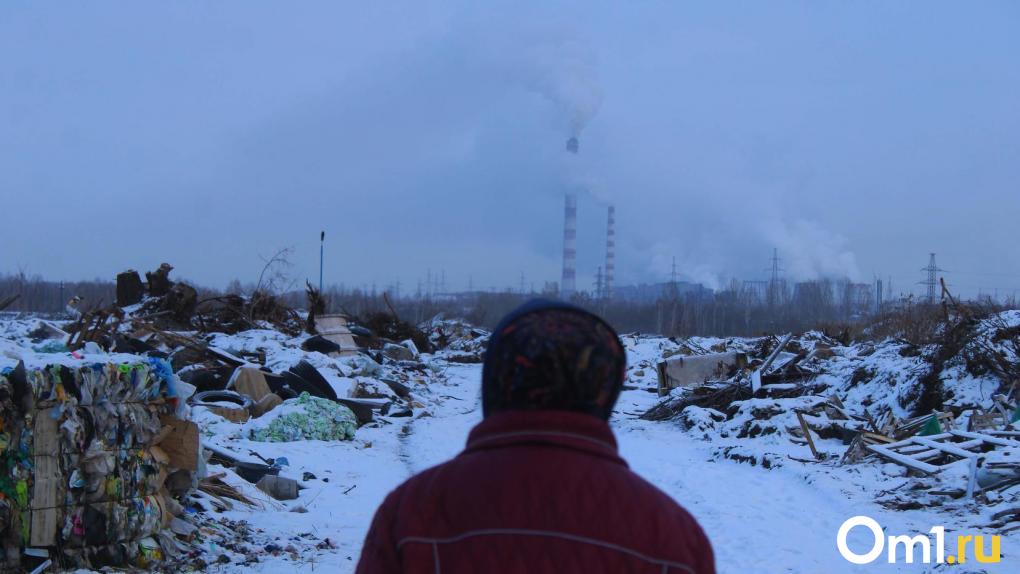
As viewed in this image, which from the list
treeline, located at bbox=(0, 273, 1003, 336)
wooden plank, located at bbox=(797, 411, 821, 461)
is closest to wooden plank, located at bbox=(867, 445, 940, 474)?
wooden plank, located at bbox=(797, 411, 821, 461)

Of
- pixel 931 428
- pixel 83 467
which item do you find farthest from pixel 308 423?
pixel 931 428

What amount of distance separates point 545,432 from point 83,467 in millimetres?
4793

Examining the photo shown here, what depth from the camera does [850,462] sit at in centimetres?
1100

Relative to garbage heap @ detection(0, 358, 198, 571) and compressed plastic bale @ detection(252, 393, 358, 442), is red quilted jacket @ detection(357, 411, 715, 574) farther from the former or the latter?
compressed plastic bale @ detection(252, 393, 358, 442)

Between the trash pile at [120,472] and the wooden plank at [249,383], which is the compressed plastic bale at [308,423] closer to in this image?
the trash pile at [120,472]

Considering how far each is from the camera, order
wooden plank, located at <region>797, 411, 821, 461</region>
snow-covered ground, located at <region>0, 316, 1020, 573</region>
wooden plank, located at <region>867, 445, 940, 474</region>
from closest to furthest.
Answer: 1. snow-covered ground, located at <region>0, 316, 1020, 573</region>
2. wooden plank, located at <region>867, 445, 940, 474</region>
3. wooden plank, located at <region>797, 411, 821, 461</region>

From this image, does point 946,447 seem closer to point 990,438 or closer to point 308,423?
point 990,438

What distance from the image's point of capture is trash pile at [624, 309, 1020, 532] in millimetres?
8867

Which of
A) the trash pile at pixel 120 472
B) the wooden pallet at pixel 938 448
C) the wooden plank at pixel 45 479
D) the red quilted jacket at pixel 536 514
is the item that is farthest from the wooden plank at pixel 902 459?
the red quilted jacket at pixel 536 514

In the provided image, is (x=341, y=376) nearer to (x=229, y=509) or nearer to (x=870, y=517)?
(x=229, y=509)

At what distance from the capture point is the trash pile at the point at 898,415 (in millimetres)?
8867

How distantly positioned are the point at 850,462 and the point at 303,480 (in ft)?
23.1

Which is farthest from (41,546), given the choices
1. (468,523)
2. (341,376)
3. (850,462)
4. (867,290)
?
(867,290)

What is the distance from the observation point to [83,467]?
5438mm
